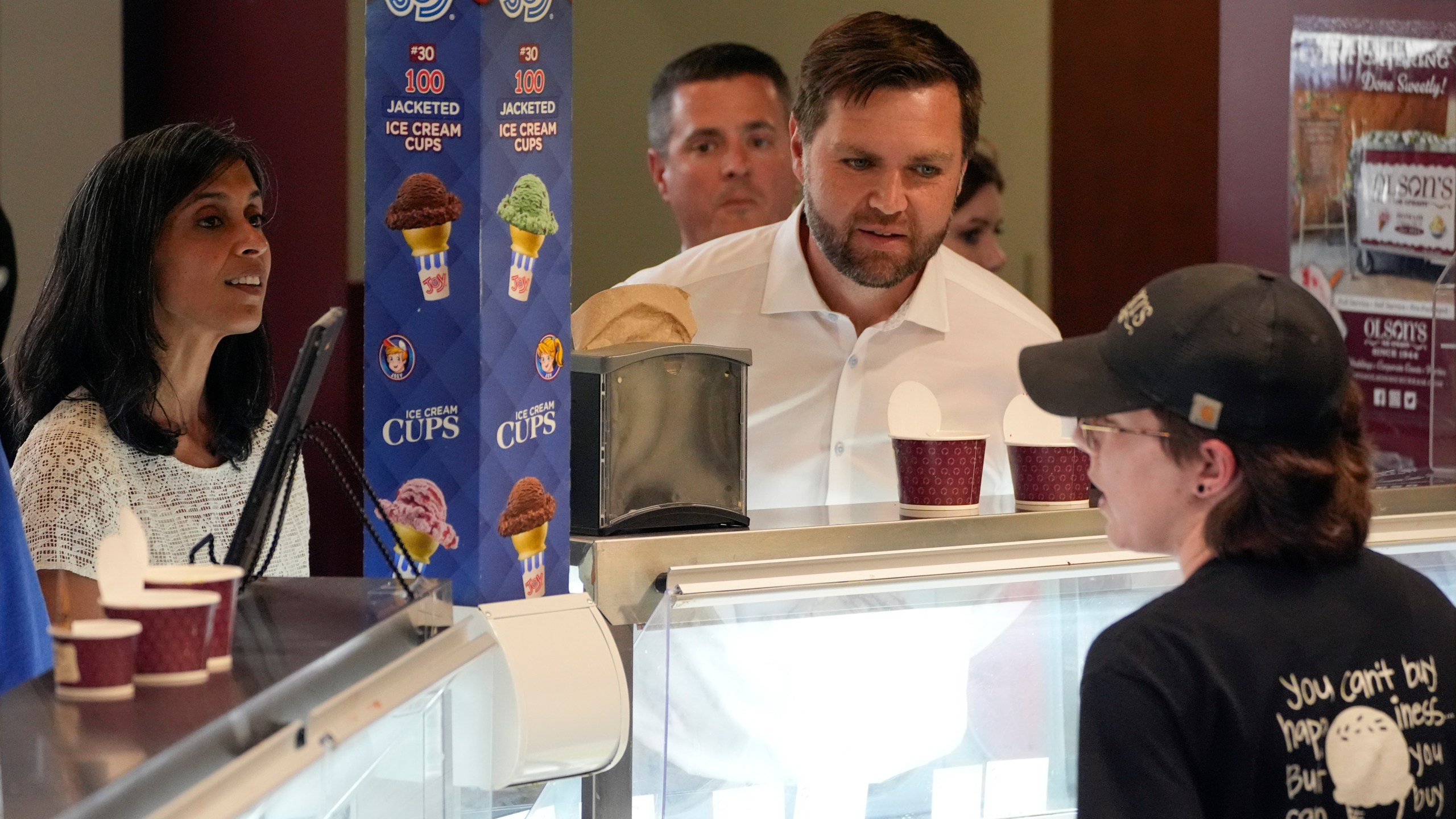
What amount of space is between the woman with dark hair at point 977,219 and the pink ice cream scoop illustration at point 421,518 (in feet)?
9.11

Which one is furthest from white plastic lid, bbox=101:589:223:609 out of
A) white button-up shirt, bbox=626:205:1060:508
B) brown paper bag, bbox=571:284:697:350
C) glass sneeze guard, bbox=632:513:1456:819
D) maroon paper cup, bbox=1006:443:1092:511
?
white button-up shirt, bbox=626:205:1060:508

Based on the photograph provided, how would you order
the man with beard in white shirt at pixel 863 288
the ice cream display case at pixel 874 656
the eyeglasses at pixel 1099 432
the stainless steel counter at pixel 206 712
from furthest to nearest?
the man with beard in white shirt at pixel 863 288
the ice cream display case at pixel 874 656
the eyeglasses at pixel 1099 432
the stainless steel counter at pixel 206 712

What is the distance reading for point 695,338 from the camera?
8.47 ft

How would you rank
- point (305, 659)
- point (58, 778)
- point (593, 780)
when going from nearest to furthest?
1. point (58, 778)
2. point (305, 659)
3. point (593, 780)

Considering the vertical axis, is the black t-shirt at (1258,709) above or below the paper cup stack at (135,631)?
below

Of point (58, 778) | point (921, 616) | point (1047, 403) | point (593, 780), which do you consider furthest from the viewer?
point (921, 616)

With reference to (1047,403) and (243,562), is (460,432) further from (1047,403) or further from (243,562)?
(1047,403)

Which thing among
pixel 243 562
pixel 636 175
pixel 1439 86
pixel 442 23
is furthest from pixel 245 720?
pixel 636 175

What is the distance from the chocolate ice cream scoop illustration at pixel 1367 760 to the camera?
1.18 metres

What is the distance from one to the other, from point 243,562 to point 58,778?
46 centimetres

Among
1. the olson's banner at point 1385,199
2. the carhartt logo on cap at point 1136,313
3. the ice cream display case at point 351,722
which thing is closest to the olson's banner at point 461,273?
the ice cream display case at point 351,722

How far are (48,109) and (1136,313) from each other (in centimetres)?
306

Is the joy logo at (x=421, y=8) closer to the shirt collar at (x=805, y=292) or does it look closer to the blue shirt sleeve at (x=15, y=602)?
the blue shirt sleeve at (x=15, y=602)

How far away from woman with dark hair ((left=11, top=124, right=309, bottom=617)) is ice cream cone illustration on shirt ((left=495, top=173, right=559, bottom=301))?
77cm
